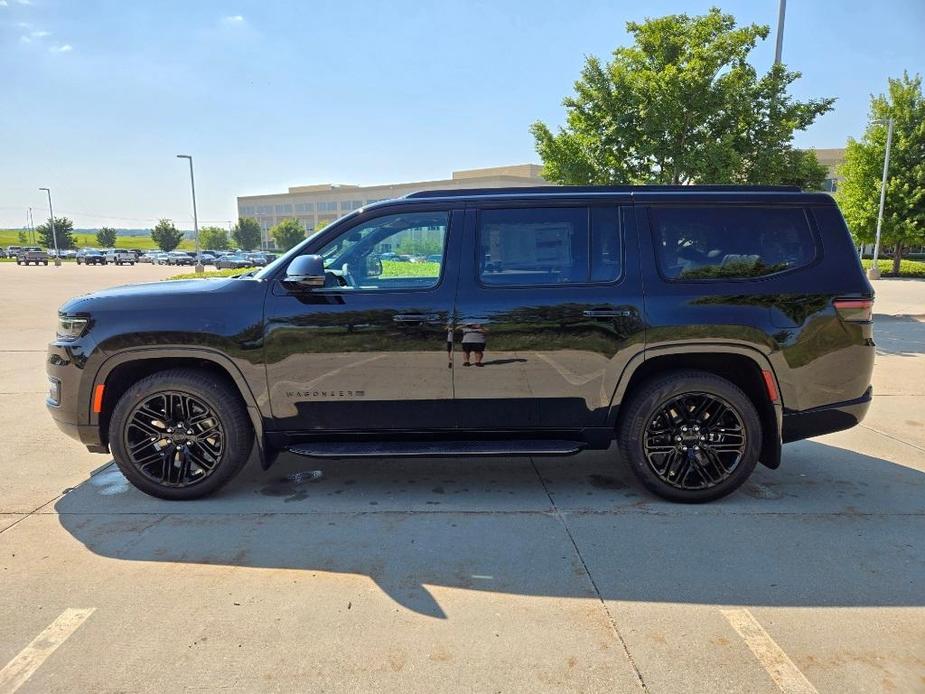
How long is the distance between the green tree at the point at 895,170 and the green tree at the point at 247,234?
305 feet

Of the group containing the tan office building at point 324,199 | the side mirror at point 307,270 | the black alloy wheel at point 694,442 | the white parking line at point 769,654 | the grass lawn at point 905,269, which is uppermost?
the tan office building at point 324,199

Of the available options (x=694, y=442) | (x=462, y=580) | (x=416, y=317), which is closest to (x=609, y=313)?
(x=694, y=442)

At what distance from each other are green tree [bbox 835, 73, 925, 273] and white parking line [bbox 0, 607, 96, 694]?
31891 millimetres

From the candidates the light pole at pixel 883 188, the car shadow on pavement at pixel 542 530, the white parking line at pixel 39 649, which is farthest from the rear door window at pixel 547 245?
the light pole at pixel 883 188

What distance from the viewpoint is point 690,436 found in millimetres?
3969

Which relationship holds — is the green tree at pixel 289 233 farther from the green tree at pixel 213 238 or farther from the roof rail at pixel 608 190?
the roof rail at pixel 608 190

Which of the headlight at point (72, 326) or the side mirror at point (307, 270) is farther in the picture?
the headlight at point (72, 326)

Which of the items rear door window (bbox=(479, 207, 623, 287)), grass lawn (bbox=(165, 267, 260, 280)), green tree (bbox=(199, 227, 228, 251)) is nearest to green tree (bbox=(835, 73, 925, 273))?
grass lawn (bbox=(165, 267, 260, 280))

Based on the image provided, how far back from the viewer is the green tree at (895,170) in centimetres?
2680

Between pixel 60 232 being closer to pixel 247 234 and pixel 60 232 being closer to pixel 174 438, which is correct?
pixel 247 234

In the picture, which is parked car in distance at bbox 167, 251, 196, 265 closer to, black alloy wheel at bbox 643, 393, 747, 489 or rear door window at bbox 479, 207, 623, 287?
rear door window at bbox 479, 207, 623, 287

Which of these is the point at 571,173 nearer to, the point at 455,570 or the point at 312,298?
the point at 312,298

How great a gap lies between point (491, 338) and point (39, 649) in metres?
2.70

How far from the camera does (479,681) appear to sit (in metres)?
2.39
